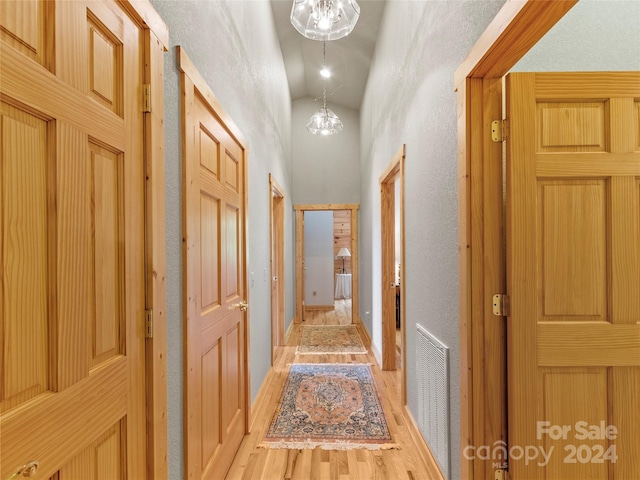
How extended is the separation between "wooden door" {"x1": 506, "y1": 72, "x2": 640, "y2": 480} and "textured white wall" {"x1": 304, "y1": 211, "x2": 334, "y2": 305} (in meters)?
6.14

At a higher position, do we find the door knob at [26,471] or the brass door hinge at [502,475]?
the door knob at [26,471]

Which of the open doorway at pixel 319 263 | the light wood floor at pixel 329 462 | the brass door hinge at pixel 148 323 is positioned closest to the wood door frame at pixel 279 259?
the light wood floor at pixel 329 462

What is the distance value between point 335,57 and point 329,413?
4.30 meters

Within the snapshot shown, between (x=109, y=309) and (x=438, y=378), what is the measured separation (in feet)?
5.31

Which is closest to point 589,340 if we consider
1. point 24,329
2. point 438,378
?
point 438,378

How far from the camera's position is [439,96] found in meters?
1.76

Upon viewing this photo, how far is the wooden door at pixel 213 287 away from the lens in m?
1.42

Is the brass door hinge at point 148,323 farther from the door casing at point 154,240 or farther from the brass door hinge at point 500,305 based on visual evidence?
the brass door hinge at point 500,305

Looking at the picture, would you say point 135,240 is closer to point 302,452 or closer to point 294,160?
point 302,452

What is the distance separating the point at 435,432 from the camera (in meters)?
1.83

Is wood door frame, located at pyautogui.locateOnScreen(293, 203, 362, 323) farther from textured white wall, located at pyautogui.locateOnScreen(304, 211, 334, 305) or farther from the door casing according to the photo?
the door casing

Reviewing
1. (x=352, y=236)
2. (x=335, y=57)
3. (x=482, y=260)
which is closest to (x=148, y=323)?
(x=482, y=260)

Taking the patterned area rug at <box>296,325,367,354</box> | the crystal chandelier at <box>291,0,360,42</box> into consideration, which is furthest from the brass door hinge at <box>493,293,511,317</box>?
the patterned area rug at <box>296,325,367,354</box>

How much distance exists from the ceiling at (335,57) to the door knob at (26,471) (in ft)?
13.5
